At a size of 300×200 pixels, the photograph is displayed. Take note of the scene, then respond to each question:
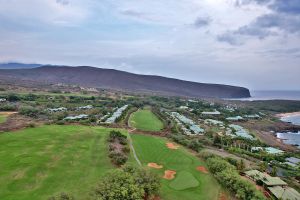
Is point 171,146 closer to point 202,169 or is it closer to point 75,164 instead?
point 202,169

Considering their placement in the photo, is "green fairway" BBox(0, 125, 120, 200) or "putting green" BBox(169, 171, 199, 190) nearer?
"green fairway" BBox(0, 125, 120, 200)

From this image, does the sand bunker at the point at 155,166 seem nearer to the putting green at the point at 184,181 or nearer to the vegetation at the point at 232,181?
the putting green at the point at 184,181

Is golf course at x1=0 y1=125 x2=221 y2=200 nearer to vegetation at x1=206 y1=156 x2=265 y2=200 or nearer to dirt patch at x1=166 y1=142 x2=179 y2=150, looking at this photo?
dirt patch at x1=166 y1=142 x2=179 y2=150

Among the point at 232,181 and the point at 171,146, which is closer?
the point at 232,181

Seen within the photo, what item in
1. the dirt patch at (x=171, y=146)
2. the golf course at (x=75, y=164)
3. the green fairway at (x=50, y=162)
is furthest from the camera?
the dirt patch at (x=171, y=146)

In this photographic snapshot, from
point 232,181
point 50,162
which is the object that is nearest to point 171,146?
point 232,181

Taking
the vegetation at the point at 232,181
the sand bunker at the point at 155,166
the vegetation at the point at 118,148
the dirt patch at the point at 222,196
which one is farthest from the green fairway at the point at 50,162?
the dirt patch at the point at 222,196

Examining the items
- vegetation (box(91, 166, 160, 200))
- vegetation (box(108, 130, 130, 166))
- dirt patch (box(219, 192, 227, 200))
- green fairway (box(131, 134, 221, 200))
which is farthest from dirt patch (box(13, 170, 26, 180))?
dirt patch (box(219, 192, 227, 200))
